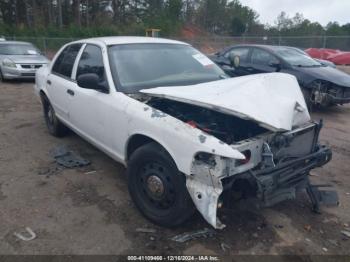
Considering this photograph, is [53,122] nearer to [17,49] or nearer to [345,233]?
[345,233]

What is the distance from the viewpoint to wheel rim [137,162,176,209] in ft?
10.2

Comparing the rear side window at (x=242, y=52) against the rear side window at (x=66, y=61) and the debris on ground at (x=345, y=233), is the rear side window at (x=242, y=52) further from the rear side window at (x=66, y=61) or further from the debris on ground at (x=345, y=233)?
the debris on ground at (x=345, y=233)

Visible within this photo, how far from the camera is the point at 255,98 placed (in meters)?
3.24

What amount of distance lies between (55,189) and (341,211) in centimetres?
323

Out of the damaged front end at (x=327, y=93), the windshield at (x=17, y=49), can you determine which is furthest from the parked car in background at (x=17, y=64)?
the damaged front end at (x=327, y=93)

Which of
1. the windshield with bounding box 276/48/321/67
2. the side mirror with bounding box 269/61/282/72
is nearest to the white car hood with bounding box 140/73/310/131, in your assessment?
the side mirror with bounding box 269/61/282/72

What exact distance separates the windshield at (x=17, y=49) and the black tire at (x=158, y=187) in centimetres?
1111

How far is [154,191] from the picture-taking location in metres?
3.25

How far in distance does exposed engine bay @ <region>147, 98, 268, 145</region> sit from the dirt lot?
799mm

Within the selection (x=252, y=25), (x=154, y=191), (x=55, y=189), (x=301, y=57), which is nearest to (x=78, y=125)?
(x=55, y=189)

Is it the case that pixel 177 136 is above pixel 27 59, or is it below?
below

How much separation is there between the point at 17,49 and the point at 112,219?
450 inches

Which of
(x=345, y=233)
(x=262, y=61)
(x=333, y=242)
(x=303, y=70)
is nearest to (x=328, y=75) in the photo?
(x=303, y=70)

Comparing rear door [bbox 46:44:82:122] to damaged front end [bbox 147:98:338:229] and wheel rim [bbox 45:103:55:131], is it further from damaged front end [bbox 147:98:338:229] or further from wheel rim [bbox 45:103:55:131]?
damaged front end [bbox 147:98:338:229]
